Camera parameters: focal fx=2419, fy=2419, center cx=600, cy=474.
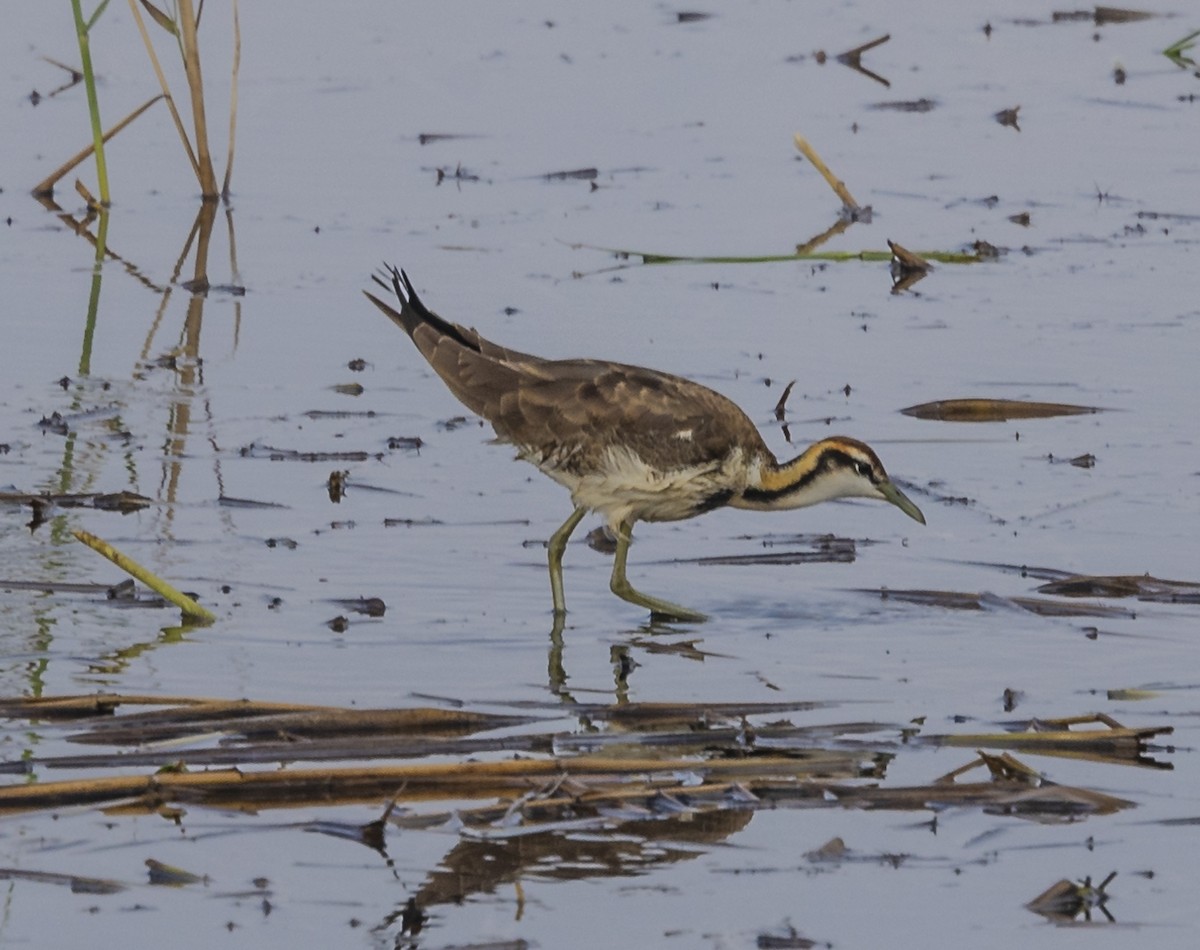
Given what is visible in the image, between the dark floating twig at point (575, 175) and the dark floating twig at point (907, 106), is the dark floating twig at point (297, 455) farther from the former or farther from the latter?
the dark floating twig at point (907, 106)

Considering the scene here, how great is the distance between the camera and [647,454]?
Result: 9039 mm

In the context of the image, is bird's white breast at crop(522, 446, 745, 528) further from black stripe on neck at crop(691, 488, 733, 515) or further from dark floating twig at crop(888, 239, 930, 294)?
dark floating twig at crop(888, 239, 930, 294)

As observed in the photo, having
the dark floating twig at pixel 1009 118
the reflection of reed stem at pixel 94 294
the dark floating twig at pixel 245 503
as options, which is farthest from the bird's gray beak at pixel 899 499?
the dark floating twig at pixel 1009 118

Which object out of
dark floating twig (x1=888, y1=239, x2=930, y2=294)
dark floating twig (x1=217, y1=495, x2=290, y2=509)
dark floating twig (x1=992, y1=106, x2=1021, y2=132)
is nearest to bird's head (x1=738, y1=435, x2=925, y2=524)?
dark floating twig (x1=217, y1=495, x2=290, y2=509)

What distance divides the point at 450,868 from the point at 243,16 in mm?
15382

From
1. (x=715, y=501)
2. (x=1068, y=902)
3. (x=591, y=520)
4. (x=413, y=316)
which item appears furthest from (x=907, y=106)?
(x=1068, y=902)

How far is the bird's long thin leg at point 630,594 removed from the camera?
28.5 feet

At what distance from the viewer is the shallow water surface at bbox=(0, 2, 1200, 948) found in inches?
235

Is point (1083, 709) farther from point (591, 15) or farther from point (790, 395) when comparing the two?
point (591, 15)

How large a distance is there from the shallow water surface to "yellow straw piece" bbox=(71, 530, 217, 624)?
8 centimetres

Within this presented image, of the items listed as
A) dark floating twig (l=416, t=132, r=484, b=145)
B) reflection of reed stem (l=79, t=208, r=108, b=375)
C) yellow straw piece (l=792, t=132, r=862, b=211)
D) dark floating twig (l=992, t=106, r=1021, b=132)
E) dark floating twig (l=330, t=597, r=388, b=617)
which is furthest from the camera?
dark floating twig (l=992, t=106, r=1021, b=132)

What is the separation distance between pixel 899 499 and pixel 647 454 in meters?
0.97

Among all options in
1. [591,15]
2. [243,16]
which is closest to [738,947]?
[243,16]

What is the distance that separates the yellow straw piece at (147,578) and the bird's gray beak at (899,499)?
257 centimetres
